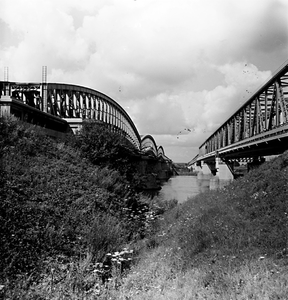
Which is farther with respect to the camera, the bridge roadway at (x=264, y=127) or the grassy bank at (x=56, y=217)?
the bridge roadway at (x=264, y=127)

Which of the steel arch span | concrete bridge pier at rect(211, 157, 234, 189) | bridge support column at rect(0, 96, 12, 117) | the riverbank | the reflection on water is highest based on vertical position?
the steel arch span

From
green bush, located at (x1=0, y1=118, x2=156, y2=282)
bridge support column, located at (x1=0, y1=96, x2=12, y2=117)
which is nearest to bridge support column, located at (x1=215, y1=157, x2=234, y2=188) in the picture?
green bush, located at (x1=0, y1=118, x2=156, y2=282)

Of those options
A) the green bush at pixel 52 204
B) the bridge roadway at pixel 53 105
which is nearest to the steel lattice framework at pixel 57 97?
the bridge roadway at pixel 53 105

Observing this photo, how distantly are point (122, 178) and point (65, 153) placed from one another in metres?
5.31

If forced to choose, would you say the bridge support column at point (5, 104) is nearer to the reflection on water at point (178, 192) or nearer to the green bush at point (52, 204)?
the green bush at point (52, 204)

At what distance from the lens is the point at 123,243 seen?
13.5 m

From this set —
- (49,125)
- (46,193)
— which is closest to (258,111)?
(49,125)

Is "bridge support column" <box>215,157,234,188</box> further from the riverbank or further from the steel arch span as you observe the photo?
the riverbank

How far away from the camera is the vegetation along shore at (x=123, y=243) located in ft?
27.5

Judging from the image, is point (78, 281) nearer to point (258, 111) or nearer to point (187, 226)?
point (187, 226)

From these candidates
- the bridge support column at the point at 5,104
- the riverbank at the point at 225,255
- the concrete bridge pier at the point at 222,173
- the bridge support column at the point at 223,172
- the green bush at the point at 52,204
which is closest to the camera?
the riverbank at the point at 225,255

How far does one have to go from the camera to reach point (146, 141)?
Result: 575 ft

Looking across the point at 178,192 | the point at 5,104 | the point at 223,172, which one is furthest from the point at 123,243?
the point at 223,172

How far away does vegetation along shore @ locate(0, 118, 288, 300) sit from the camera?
27.5 feet
